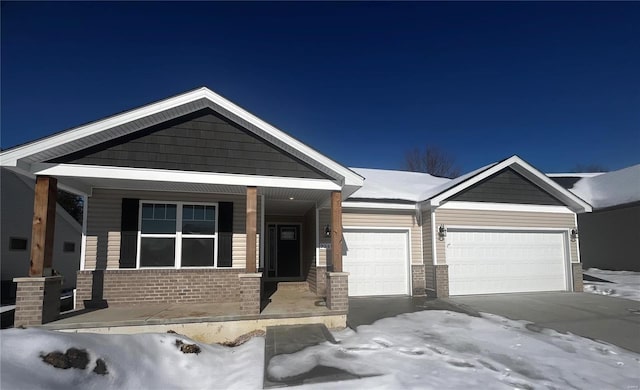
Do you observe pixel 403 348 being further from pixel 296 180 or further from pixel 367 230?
pixel 367 230

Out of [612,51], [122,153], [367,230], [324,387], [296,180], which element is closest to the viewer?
[324,387]

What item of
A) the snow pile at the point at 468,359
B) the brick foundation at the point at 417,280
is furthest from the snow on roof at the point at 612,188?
the snow pile at the point at 468,359

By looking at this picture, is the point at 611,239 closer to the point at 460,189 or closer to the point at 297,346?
the point at 460,189

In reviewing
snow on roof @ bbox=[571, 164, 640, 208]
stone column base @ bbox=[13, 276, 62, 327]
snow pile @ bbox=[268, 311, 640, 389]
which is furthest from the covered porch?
snow on roof @ bbox=[571, 164, 640, 208]

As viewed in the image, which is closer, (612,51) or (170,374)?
(170,374)

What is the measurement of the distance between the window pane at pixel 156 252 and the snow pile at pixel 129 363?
9.00 feet

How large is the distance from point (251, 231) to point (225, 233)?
1931 millimetres

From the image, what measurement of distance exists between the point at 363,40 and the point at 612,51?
719 cm

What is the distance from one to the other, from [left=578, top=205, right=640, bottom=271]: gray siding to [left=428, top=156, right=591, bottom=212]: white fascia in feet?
17.4

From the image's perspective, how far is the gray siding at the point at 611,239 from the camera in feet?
47.6

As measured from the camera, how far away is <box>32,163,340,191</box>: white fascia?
6.61m

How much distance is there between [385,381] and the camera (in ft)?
14.2

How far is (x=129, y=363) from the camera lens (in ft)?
15.6

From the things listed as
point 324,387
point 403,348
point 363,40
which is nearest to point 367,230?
point 403,348
